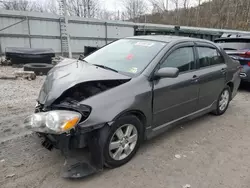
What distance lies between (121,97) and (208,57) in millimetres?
2286

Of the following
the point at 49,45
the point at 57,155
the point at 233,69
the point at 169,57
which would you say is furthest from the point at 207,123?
the point at 49,45

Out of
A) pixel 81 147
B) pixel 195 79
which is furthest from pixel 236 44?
pixel 81 147

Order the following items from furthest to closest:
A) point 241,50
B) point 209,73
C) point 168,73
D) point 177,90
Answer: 1. point 241,50
2. point 209,73
3. point 177,90
4. point 168,73

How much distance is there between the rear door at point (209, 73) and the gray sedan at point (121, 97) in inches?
0.7

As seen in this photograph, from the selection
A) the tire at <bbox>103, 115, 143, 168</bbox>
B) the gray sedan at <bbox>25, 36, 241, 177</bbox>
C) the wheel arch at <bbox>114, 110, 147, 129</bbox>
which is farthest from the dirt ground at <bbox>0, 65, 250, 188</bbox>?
the wheel arch at <bbox>114, 110, 147, 129</bbox>

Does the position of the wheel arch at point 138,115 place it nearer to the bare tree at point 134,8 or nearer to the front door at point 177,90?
the front door at point 177,90

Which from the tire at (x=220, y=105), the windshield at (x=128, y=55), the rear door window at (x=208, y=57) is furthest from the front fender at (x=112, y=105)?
the tire at (x=220, y=105)

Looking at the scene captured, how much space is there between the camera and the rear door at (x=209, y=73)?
3723mm

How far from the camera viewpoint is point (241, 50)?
20.6 ft

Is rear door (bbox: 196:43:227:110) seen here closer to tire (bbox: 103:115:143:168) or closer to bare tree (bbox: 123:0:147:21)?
tire (bbox: 103:115:143:168)

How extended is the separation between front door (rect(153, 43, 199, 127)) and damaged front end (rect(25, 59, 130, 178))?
66 centimetres

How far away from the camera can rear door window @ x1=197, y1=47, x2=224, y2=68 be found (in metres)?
3.76

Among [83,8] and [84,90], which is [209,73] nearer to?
[84,90]

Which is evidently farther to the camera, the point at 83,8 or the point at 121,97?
the point at 83,8
